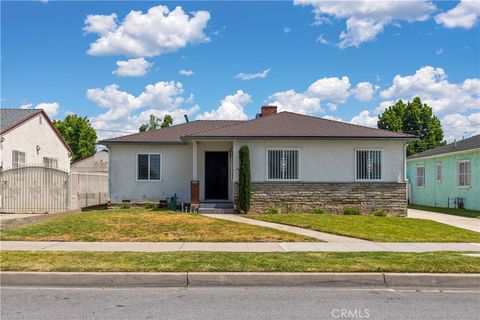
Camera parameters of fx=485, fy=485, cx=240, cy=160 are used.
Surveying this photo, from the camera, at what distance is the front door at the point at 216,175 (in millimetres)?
22359

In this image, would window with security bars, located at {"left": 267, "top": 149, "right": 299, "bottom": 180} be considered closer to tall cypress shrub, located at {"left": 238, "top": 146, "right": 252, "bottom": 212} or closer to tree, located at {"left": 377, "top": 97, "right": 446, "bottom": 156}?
tall cypress shrub, located at {"left": 238, "top": 146, "right": 252, "bottom": 212}

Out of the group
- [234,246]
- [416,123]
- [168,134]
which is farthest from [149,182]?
[416,123]

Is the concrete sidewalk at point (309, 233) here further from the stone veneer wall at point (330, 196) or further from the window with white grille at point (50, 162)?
the window with white grille at point (50, 162)

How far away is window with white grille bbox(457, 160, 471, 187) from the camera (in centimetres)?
2342

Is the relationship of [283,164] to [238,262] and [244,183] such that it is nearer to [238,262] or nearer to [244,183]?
[244,183]

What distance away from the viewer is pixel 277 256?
9625mm

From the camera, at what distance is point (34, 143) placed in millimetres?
26219

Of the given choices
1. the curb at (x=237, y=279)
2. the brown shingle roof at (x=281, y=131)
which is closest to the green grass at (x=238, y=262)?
the curb at (x=237, y=279)

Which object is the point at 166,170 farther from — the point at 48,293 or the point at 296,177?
the point at 48,293

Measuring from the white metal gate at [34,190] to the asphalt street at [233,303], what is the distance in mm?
12542

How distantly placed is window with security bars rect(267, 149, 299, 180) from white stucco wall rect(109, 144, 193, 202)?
448 centimetres

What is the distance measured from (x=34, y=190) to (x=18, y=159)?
5.46 meters

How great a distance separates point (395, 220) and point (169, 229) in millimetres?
8155

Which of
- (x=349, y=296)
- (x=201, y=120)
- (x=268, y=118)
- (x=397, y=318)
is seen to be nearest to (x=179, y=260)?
(x=349, y=296)
